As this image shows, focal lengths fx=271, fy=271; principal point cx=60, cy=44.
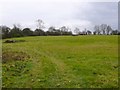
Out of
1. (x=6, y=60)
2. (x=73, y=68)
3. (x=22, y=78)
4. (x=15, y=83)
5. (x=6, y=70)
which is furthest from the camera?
(x=6, y=60)

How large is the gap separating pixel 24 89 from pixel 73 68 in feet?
17.4

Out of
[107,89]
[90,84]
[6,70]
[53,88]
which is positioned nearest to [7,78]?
[6,70]

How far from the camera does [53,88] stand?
11.2 metres

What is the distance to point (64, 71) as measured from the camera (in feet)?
48.8

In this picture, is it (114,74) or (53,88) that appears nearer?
(53,88)

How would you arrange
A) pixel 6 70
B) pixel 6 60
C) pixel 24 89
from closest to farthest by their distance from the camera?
pixel 24 89 < pixel 6 70 < pixel 6 60

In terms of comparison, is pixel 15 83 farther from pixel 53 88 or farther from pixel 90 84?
pixel 90 84

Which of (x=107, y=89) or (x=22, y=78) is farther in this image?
(x=22, y=78)

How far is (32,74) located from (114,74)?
14.1ft

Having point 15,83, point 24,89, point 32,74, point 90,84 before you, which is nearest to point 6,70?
point 32,74

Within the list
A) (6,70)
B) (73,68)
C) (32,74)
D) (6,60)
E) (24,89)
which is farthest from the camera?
(6,60)

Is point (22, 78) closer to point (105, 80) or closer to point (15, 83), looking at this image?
point (15, 83)

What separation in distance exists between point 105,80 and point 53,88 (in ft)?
9.13

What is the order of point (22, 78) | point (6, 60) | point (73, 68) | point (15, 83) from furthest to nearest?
point (6, 60)
point (73, 68)
point (22, 78)
point (15, 83)
